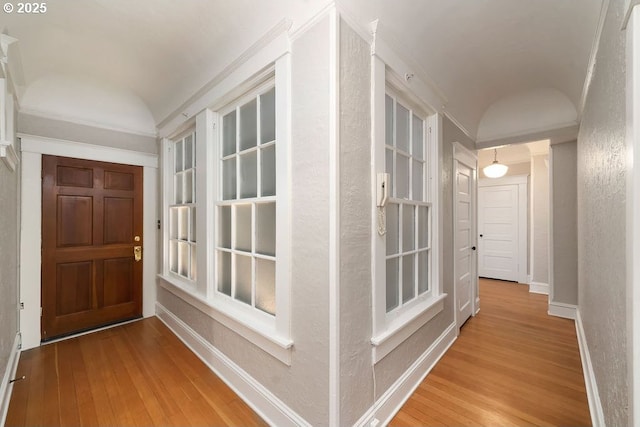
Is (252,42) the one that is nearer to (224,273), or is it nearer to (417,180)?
(417,180)

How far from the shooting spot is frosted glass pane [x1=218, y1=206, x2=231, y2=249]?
2203 mm

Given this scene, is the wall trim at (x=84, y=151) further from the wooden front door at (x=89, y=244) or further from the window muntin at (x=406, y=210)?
the window muntin at (x=406, y=210)

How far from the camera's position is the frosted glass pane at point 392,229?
5.97ft

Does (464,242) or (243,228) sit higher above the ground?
(243,228)

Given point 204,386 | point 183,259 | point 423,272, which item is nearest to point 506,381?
point 423,272

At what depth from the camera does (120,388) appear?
1.91 meters

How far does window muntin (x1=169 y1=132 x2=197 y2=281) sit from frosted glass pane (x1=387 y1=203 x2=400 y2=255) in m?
1.97

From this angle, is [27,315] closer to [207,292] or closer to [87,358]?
[87,358]

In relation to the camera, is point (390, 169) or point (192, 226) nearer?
point (390, 169)

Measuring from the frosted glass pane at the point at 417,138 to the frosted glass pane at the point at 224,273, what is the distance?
5.96 feet

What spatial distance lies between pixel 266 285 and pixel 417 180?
1.51m

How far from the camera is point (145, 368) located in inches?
84.8

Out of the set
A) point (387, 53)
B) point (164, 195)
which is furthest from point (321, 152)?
point (164, 195)

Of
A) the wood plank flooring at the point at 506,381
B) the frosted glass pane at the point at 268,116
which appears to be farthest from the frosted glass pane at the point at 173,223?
the wood plank flooring at the point at 506,381
